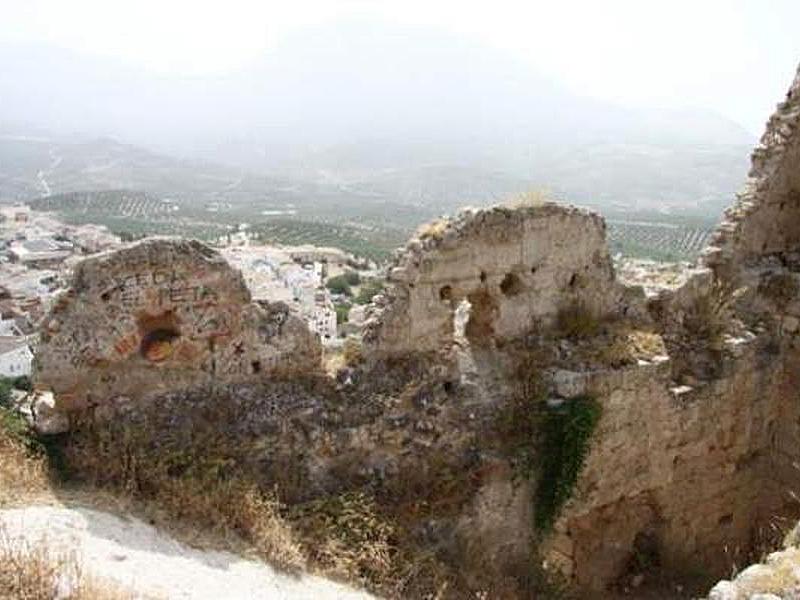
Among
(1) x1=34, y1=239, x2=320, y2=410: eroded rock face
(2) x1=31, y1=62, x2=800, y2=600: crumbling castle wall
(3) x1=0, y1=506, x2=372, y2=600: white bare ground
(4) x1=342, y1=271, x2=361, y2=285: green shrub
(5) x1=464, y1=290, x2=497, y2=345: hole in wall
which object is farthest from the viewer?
(4) x1=342, y1=271, x2=361, y2=285: green shrub

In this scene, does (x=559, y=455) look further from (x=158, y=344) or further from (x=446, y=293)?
(x=158, y=344)

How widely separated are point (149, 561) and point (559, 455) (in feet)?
14.5

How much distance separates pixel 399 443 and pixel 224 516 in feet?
6.29

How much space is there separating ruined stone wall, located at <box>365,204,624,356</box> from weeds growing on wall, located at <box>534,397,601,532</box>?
1.10 meters

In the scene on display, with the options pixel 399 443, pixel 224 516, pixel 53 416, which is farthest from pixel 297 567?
pixel 53 416

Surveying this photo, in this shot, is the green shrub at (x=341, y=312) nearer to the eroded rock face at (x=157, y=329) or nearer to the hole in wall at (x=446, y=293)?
the hole in wall at (x=446, y=293)

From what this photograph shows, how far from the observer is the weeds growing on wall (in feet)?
29.3

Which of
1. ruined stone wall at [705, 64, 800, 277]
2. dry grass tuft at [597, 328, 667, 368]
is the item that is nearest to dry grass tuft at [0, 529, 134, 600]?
dry grass tuft at [597, 328, 667, 368]

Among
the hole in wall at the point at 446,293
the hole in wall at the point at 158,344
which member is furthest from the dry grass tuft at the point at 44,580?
the hole in wall at the point at 446,293

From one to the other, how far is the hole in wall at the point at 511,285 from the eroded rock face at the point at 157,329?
2.47 metres

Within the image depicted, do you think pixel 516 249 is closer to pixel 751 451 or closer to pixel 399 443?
pixel 399 443

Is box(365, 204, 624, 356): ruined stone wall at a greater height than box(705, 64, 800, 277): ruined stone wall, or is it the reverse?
box(705, 64, 800, 277): ruined stone wall

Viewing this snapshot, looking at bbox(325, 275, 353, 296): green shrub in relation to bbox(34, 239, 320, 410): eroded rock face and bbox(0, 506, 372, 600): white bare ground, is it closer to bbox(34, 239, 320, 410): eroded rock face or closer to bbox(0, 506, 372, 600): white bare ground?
bbox(34, 239, 320, 410): eroded rock face

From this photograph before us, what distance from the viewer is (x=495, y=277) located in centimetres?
927
